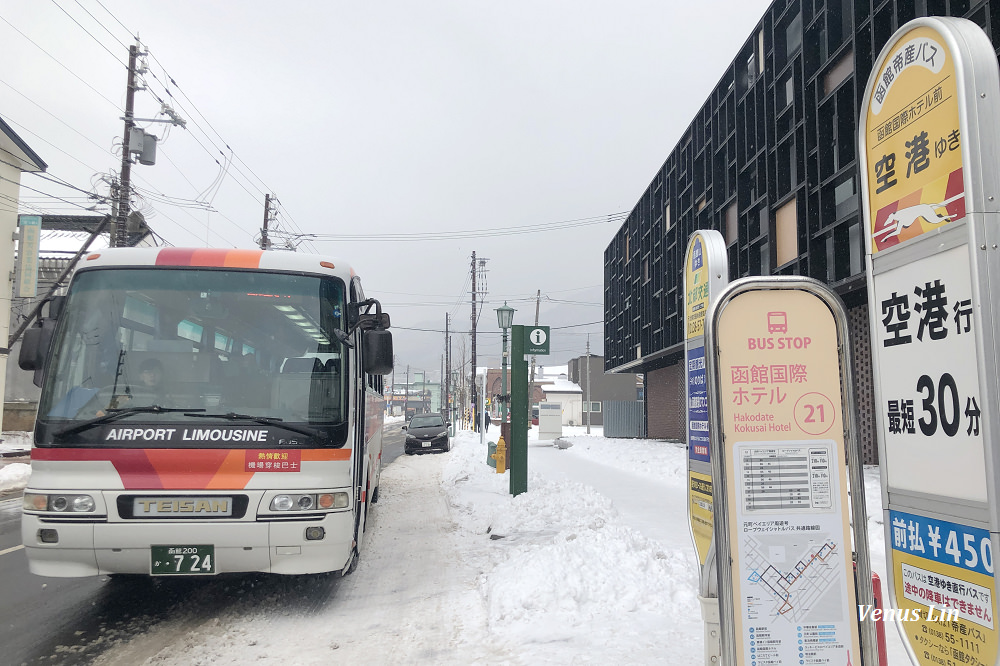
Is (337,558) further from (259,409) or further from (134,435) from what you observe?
(134,435)

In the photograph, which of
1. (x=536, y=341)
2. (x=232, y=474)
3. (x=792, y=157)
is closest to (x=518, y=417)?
(x=536, y=341)

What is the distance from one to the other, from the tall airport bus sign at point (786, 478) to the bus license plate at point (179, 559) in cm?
386

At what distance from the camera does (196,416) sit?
5.22 m

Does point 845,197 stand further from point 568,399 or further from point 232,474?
point 568,399

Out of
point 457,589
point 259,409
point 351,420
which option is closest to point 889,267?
point 351,420

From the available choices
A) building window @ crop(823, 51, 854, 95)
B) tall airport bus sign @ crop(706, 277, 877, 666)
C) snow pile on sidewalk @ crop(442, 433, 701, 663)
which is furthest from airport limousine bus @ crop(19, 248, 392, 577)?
building window @ crop(823, 51, 854, 95)

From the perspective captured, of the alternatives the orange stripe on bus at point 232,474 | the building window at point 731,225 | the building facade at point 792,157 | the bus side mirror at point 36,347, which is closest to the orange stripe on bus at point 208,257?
the bus side mirror at point 36,347

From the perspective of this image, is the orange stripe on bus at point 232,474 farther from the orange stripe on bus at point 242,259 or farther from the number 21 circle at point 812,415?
the number 21 circle at point 812,415

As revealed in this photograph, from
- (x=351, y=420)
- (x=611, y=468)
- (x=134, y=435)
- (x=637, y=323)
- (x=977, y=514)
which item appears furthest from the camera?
(x=637, y=323)

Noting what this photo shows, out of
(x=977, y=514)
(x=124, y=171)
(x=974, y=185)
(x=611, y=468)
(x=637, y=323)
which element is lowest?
(x=611, y=468)

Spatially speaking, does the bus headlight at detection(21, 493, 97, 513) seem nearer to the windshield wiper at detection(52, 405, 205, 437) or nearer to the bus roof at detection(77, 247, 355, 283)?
the windshield wiper at detection(52, 405, 205, 437)

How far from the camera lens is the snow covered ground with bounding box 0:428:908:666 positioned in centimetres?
461

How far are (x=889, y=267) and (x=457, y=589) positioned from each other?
5.06 metres

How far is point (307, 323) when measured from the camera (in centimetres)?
561
